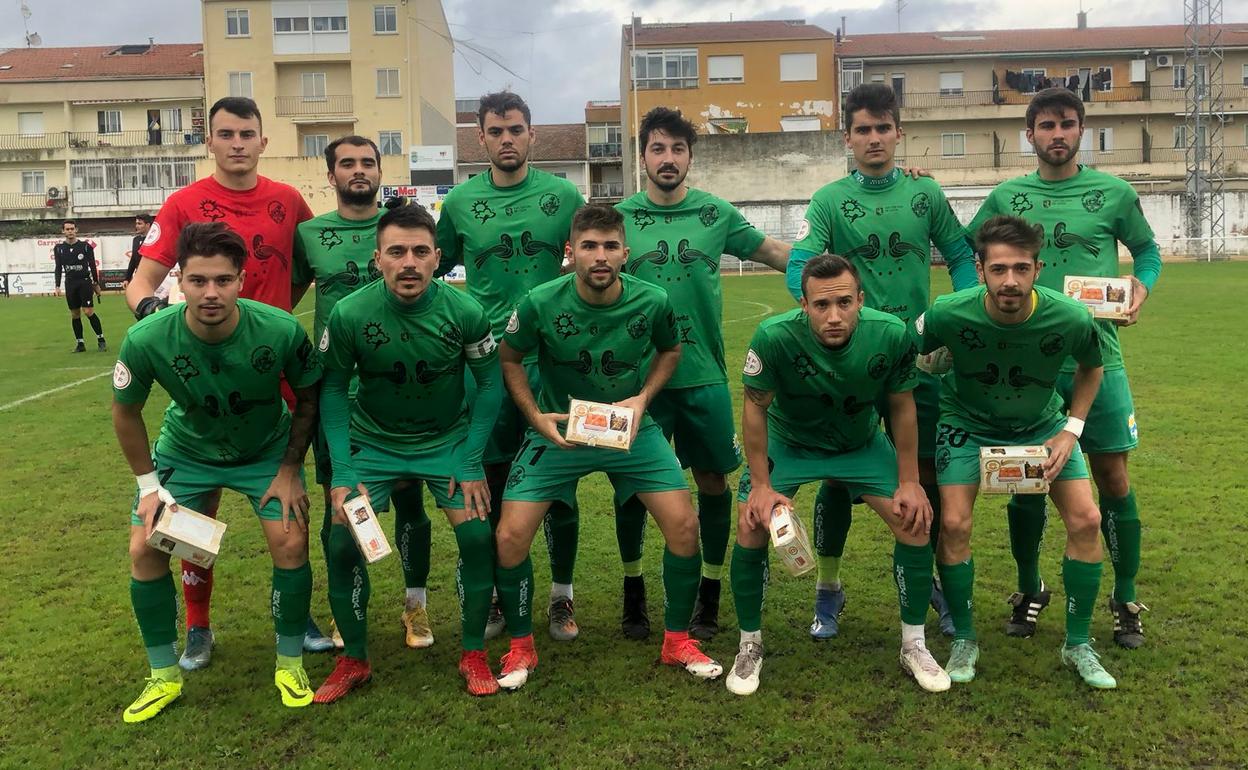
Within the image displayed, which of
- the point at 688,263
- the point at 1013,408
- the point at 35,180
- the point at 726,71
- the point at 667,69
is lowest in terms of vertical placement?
the point at 1013,408

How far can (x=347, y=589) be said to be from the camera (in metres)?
4.29

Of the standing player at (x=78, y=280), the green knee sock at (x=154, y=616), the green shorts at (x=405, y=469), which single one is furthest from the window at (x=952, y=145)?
the green knee sock at (x=154, y=616)

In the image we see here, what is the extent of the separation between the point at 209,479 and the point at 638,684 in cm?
197

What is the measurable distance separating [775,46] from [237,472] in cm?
4898

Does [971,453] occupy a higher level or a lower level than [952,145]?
lower

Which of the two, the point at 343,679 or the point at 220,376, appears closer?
the point at 220,376

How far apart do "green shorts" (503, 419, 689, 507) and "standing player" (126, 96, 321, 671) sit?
131cm

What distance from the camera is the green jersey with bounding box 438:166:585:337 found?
4867mm

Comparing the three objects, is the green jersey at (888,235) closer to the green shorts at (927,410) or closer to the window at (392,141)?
the green shorts at (927,410)

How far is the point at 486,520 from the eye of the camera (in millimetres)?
4367

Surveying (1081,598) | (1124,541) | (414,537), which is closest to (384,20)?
(414,537)

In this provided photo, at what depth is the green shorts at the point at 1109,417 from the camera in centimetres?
459

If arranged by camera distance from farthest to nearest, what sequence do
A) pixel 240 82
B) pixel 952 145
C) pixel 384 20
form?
pixel 952 145
pixel 240 82
pixel 384 20

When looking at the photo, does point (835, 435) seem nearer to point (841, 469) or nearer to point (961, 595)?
point (841, 469)
